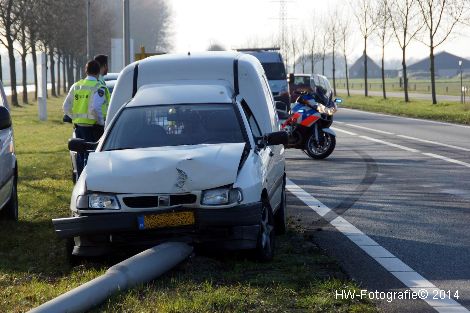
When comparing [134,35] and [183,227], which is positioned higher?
[134,35]

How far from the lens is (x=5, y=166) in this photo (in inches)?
412

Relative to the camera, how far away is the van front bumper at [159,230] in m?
7.76

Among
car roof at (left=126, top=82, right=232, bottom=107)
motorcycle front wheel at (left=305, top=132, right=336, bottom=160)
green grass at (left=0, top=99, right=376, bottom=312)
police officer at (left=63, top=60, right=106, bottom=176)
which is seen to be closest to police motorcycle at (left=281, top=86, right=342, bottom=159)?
motorcycle front wheel at (left=305, top=132, right=336, bottom=160)

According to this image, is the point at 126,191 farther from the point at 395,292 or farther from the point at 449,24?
the point at 449,24

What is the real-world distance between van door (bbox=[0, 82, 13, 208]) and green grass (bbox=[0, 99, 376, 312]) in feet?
1.36

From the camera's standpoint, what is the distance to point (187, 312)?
6.19 metres

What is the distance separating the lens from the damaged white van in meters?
7.81

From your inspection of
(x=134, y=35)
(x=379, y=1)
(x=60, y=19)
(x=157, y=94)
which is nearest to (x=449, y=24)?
(x=379, y=1)

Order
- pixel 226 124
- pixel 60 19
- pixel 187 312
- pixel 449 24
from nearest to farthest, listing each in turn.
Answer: pixel 187 312, pixel 226 124, pixel 449 24, pixel 60 19

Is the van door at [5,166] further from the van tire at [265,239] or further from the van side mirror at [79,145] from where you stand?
the van tire at [265,239]

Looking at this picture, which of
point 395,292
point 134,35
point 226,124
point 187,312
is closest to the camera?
point 187,312

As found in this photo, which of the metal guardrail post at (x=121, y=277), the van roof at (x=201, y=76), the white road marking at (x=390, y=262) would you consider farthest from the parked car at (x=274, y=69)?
the metal guardrail post at (x=121, y=277)

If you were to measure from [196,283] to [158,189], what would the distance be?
1.00 meters

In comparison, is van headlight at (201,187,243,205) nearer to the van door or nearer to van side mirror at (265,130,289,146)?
van side mirror at (265,130,289,146)
